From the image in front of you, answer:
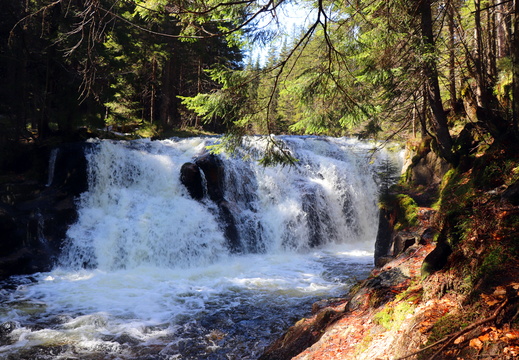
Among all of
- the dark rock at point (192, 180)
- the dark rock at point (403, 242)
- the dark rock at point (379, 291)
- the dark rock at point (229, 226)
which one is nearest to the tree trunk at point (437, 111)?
the dark rock at point (403, 242)

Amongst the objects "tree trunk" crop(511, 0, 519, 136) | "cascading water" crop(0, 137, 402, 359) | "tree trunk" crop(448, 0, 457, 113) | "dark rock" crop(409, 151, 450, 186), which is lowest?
"cascading water" crop(0, 137, 402, 359)

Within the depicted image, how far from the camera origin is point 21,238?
11008 mm

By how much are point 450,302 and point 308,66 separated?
5495mm

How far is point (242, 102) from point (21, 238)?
953cm

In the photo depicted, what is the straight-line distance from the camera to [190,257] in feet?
38.9

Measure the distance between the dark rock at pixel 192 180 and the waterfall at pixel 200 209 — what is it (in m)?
0.21

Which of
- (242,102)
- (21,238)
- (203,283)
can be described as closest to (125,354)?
(203,283)

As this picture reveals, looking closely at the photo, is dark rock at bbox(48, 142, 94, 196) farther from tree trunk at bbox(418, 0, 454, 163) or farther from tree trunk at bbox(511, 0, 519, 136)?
tree trunk at bbox(511, 0, 519, 136)

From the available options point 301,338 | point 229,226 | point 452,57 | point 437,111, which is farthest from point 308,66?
point 229,226

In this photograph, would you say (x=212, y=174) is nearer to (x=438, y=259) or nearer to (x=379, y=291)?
(x=379, y=291)

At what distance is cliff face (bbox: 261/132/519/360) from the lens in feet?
9.09

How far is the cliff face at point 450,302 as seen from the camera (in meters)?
2.77

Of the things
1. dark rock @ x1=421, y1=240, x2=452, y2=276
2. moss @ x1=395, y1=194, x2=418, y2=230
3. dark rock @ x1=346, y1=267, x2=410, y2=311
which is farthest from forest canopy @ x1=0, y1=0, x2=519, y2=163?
dark rock @ x1=346, y1=267, x2=410, y2=311

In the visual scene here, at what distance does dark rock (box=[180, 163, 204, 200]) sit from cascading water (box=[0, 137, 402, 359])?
0.18 m
